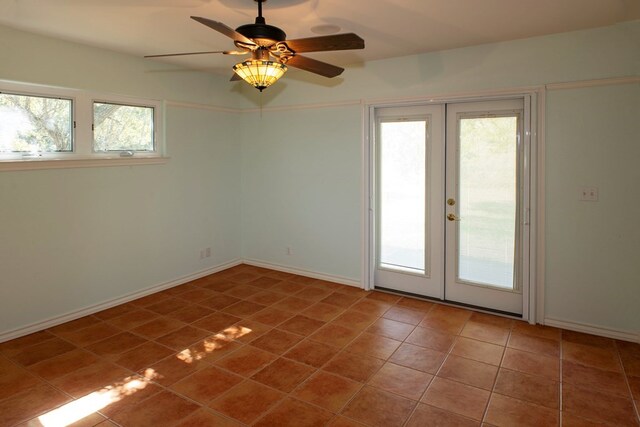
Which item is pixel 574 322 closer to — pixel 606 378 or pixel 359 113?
pixel 606 378

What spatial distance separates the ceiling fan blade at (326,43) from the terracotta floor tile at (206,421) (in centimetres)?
231

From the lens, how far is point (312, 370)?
306 centimetres

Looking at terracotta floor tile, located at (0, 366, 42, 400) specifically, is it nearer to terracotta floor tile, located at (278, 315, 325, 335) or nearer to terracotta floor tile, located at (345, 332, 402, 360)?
terracotta floor tile, located at (278, 315, 325, 335)

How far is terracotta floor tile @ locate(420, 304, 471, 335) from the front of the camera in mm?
3787

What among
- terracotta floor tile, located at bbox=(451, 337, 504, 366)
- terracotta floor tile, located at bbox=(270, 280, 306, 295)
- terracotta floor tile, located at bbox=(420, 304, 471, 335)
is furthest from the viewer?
terracotta floor tile, located at bbox=(270, 280, 306, 295)

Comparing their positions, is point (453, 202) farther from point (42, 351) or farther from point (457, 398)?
point (42, 351)

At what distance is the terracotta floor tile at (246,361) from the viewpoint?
10.1 ft

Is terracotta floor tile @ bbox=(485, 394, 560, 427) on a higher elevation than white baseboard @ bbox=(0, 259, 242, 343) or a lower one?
lower

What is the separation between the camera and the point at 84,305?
4.07 m

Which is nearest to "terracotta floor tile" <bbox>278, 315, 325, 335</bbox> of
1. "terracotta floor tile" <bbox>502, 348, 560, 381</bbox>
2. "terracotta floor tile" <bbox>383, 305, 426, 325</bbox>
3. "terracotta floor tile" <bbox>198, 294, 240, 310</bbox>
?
"terracotta floor tile" <bbox>383, 305, 426, 325</bbox>

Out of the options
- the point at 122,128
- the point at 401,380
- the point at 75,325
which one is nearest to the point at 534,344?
the point at 401,380

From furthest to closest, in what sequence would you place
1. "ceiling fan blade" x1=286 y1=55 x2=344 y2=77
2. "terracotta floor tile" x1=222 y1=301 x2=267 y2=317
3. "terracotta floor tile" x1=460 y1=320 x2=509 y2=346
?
1. "terracotta floor tile" x1=222 y1=301 x2=267 y2=317
2. "terracotta floor tile" x1=460 y1=320 x2=509 y2=346
3. "ceiling fan blade" x1=286 y1=55 x2=344 y2=77

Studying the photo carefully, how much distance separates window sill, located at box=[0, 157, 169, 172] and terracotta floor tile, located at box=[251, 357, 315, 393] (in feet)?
A: 8.68

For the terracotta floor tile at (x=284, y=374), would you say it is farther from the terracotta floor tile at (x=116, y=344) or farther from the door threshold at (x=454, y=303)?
the door threshold at (x=454, y=303)
